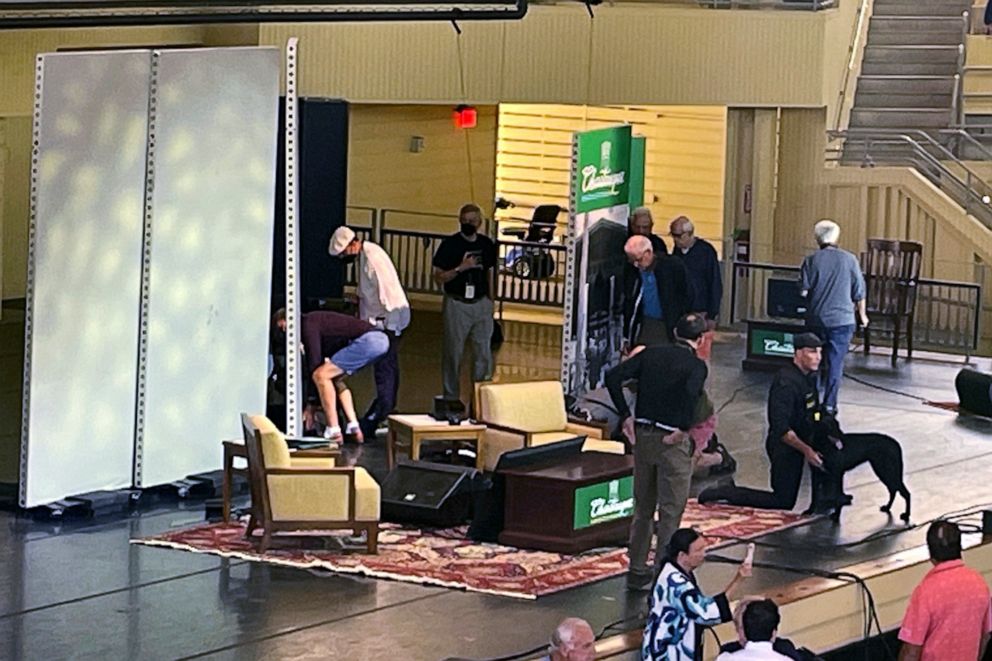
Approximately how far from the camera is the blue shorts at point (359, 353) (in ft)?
51.2

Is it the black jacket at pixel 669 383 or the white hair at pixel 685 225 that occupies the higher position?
the white hair at pixel 685 225

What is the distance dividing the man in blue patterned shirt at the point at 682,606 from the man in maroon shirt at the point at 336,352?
20.0 feet

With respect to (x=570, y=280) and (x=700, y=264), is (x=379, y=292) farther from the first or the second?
(x=700, y=264)

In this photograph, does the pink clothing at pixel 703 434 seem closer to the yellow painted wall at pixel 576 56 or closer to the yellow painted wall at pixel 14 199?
the yellow painted wall at pixel 576 56

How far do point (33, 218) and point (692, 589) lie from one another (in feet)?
16.9

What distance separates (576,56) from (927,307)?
448 cm

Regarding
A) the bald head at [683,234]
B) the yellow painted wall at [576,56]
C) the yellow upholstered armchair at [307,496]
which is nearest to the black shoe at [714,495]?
the yellow upholstered armchair at [307,496]

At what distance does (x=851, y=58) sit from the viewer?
2542 centimetres

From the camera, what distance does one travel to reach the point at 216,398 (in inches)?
558

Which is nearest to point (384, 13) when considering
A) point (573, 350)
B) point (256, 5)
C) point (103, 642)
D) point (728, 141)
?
point (256, 5)

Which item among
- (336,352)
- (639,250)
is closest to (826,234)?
(639,250)

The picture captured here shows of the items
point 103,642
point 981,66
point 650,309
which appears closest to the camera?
point 103,642

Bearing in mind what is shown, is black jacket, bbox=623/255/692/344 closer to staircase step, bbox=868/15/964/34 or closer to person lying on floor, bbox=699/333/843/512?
person lying on floor, bbox=699/333/843/512

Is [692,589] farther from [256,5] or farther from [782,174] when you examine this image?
[782,174]
